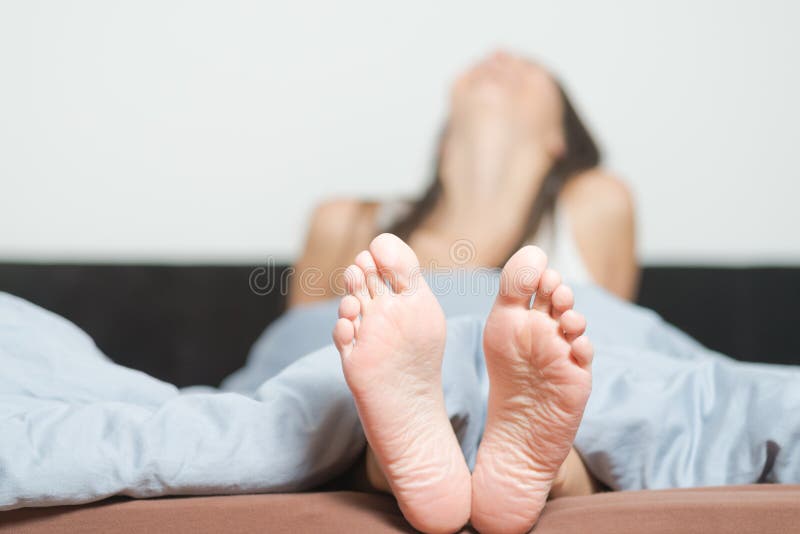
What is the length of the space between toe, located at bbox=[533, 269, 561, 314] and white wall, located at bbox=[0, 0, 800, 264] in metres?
1.22

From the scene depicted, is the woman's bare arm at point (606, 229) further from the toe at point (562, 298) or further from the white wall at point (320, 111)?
the toe at point (562, 298)

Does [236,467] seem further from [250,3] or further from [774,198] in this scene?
[774,198]

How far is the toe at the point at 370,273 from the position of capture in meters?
0.70

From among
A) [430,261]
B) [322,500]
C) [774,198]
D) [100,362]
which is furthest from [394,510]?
[774,198]

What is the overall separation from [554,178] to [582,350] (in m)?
1.11

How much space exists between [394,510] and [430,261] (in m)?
0.92

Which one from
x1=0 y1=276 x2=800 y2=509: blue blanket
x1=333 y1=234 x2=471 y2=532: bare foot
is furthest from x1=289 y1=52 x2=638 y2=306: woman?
x1=333 y1=234 x2=471 y2=532: bare foot

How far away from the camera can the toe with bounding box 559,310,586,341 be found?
0.68 m

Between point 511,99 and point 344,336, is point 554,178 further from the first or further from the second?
point 344,336

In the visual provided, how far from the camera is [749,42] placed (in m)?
2.00

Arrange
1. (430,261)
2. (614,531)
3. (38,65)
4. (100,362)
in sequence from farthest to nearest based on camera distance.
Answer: (38,65) → (430,261) → (100,362) → (614,531)

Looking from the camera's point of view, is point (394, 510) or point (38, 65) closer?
point (394, 510)

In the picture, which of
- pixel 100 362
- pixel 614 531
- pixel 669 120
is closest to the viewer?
pixel 614 531

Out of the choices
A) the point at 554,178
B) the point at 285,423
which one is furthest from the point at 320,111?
the point at 285,423
